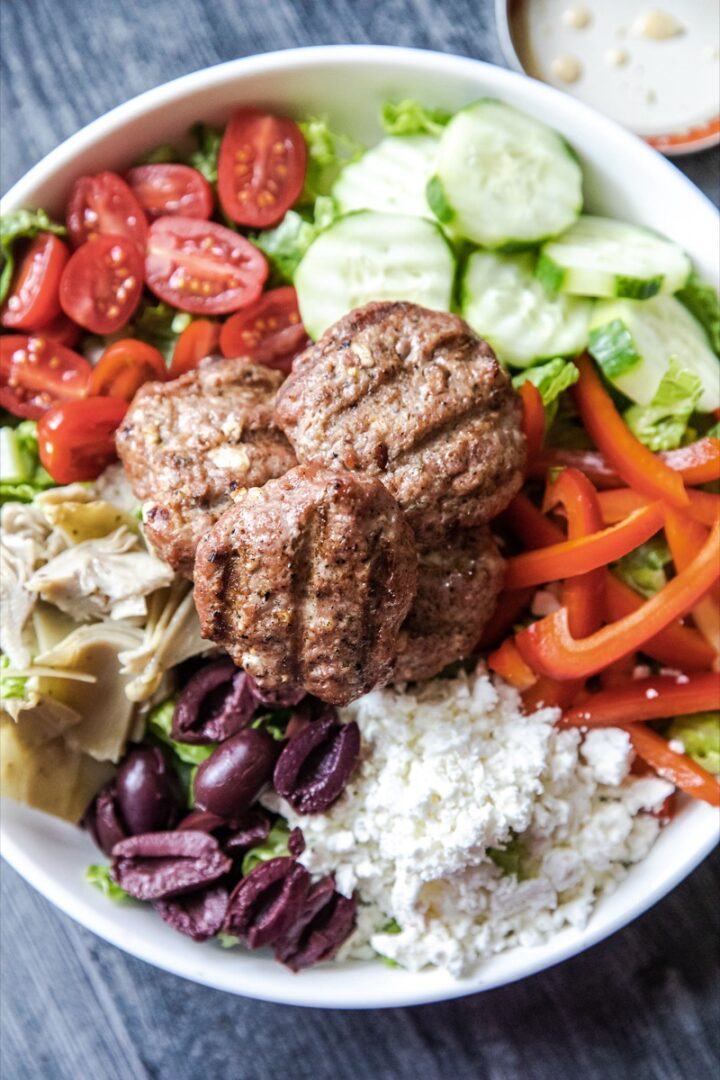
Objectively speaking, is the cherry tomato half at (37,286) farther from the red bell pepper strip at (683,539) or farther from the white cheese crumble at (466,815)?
the red bell pepper strip at (683,539)

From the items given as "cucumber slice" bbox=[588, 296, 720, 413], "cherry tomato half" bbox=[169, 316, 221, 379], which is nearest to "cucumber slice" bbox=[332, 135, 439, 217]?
"cherry tomato half" bbox=[169, 316, 221, 379]

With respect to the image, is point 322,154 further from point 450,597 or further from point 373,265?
point 450,597

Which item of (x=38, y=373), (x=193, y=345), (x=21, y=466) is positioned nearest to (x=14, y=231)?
(x=38, y=373)

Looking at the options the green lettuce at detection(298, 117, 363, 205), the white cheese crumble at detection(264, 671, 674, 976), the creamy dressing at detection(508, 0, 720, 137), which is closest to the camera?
the white cheese crumble at detection(264, 671, 674, 976)

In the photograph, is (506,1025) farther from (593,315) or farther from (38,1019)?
(593,315)

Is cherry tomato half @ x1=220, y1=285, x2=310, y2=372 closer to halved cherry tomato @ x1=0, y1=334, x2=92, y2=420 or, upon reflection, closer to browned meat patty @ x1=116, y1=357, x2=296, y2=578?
browned meat patty @ x1=116, y1=357, x2=296, y2=578

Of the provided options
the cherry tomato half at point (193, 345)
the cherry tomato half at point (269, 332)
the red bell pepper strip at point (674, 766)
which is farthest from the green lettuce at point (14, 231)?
the red bell pepper strip at point (674, 766)

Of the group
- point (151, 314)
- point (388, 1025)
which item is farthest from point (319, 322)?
point (388, 1025)
